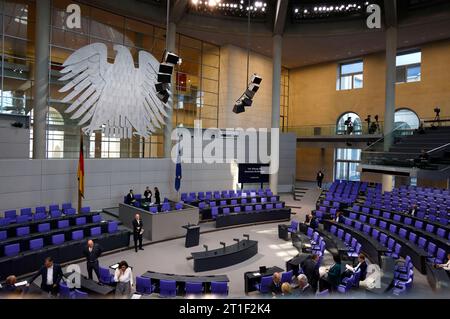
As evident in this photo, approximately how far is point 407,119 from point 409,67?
365 centimetres

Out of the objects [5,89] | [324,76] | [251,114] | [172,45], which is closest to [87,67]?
[5,89]

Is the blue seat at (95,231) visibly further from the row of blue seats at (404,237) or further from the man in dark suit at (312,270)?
the row of blue seats at (404,237)

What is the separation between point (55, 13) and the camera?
632 inches

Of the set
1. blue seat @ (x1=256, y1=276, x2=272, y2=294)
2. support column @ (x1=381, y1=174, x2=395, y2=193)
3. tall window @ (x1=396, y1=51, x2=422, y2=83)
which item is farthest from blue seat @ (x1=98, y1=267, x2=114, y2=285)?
tall window @ (x1=396, y1=51, x2=422, y2=83)

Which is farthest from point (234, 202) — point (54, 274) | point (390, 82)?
point (390, 82)

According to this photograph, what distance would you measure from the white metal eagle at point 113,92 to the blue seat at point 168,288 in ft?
37.0

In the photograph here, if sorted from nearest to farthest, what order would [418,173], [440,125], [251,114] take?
1. [418,173]
2. [440,125]
3. [251,114]

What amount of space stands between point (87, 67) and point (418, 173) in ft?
52.8

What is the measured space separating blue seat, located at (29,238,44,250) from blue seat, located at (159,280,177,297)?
4.27 metres

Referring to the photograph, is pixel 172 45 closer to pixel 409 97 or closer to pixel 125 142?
pixel 125 142

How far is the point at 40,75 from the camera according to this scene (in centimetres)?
1383

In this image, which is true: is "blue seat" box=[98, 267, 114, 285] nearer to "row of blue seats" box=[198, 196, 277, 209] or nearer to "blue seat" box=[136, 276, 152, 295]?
"blue seat" box=[136, 276, 152, 295]

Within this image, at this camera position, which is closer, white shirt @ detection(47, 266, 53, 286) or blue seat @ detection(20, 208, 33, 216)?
white shirt @ detection(47, 266, 53, 286)

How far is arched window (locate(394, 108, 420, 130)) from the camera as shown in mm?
22734
